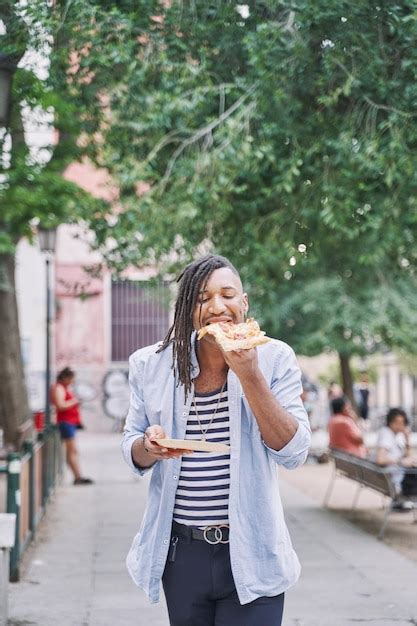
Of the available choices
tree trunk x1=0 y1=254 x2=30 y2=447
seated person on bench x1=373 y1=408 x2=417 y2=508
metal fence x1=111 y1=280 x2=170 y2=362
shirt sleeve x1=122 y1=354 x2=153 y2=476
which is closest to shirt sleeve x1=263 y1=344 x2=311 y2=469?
shirt sleeve x1=122 y1=354 x2=153 y2=476

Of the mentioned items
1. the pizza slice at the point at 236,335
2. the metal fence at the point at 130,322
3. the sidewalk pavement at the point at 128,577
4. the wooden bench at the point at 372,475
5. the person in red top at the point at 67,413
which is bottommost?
the sidewalk pavement at the point at 128,577

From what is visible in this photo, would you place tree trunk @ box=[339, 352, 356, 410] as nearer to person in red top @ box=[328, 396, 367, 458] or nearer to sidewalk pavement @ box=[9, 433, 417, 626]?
person in red top @ box=[328, 396, 367, 458]

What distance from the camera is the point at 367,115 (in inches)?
356

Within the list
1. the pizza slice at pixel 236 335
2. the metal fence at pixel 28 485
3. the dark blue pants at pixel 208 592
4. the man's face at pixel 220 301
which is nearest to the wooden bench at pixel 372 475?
the metal fence at pixel 28 485

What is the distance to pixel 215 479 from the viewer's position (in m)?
3.42

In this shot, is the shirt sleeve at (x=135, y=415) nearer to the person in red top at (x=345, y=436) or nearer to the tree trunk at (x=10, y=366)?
the person in red top at (x=345, y=436)

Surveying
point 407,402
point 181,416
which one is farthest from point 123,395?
point 181,416

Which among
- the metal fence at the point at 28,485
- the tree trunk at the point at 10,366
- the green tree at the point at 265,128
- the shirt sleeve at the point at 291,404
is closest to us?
the shirt sleeve at the point at 291,404

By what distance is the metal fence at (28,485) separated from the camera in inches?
337

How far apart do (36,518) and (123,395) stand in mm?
25369

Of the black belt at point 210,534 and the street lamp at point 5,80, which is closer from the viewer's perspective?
the black belt at point 210,534

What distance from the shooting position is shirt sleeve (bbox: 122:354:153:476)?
3.51m

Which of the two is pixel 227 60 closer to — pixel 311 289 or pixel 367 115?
pixel 367 115

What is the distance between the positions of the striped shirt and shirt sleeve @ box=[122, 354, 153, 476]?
151 millimetres
